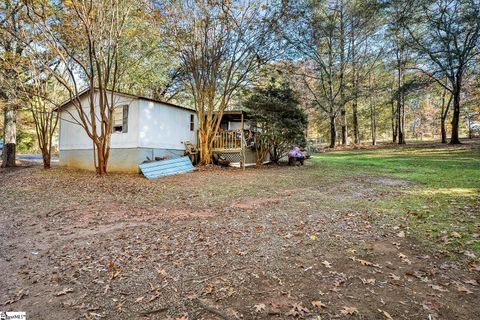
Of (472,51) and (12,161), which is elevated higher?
(472,51)

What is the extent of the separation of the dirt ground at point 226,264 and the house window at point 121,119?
22.7ft

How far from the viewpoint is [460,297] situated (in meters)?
2.81

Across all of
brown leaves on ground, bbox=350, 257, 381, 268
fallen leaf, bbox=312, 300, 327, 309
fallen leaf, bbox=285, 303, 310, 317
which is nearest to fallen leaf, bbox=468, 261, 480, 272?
brown leaves on ground, bbox=350, 257, 381, 268

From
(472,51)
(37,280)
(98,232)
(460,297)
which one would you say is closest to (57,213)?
(98,232)

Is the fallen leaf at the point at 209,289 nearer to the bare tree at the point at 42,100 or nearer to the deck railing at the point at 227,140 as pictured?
the deck railing at the point at 227,140

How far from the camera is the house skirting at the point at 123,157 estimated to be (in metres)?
12.9

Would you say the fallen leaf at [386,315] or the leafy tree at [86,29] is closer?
the fallen leaf at [386,315]

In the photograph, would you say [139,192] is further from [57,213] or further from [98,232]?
[98,232]

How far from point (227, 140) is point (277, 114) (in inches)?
129

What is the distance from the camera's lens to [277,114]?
1352 cm

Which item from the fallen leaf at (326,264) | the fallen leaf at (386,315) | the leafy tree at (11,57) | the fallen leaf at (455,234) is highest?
the leafy tree at (11,57)

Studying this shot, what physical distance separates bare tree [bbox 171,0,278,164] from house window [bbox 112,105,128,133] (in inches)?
138

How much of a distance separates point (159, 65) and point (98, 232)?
14.7 meters

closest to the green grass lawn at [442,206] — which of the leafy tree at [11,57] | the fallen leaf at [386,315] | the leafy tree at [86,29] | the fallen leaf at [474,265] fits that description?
the fallen leaf at [474,265]
